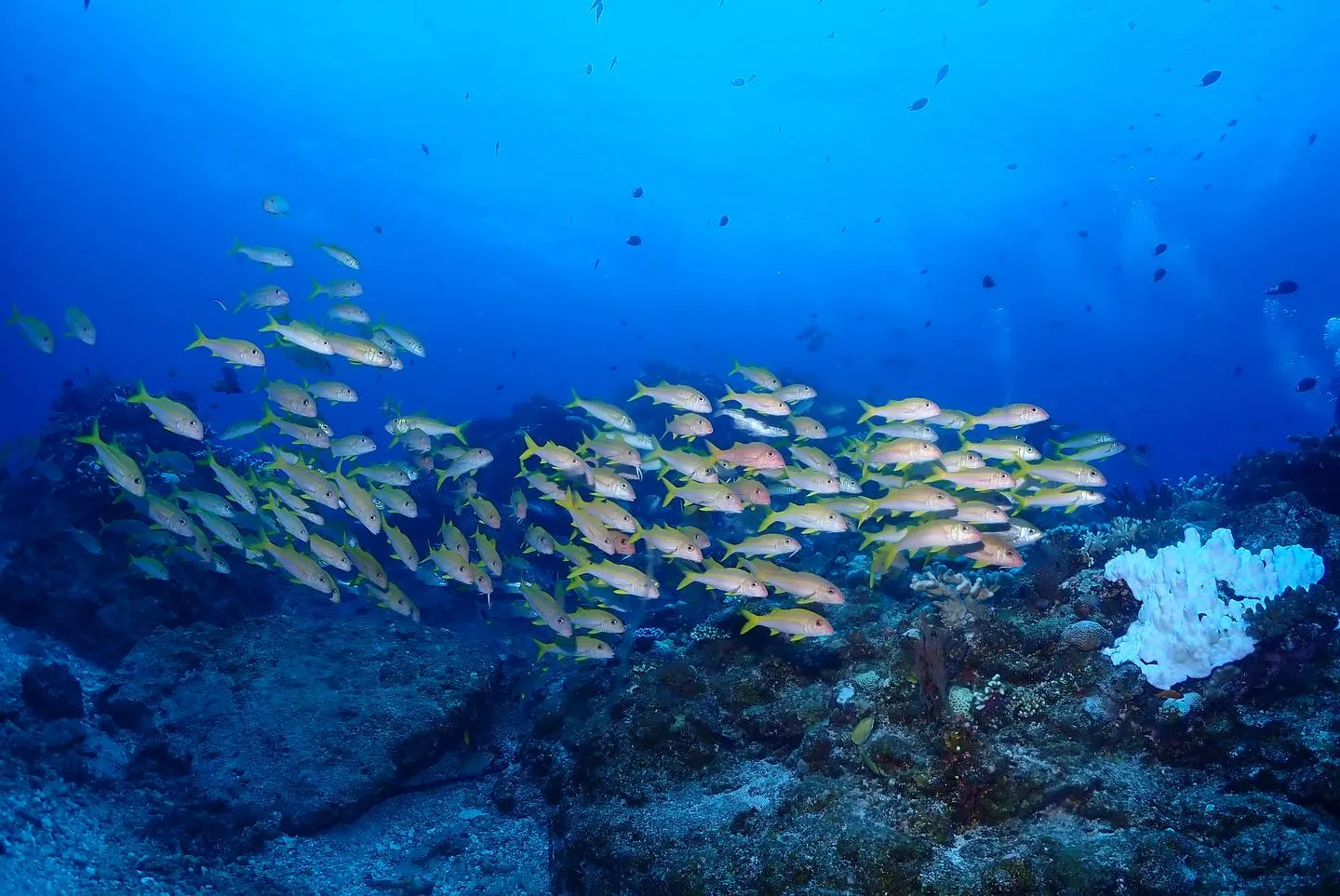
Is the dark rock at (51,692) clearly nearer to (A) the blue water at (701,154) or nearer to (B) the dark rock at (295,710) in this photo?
(B) the dark rock at (295,710)

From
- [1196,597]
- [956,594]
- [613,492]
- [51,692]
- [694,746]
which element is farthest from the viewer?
[613,492]

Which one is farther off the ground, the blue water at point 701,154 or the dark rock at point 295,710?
the blue water at point 701,154

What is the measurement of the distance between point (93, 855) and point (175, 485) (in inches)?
363

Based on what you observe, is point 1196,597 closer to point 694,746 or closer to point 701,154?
point 694,746

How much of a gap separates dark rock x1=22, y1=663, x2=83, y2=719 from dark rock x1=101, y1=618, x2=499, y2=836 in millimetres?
372

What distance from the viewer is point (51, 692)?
311 inches

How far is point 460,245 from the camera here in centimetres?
7344

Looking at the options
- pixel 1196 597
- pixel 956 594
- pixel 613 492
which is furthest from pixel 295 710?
pixel 1196 597

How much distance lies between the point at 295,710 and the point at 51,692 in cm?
292

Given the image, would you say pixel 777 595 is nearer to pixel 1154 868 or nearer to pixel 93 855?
pixel 1154 868

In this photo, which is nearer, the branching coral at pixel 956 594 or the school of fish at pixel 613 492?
the branching coral at pixel 956 594

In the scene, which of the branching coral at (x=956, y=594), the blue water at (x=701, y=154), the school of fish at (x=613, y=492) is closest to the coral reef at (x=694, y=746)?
the branching coral at (x=956, y=594)

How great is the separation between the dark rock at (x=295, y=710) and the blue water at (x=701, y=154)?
59.5ft

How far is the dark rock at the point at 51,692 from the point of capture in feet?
25.7
